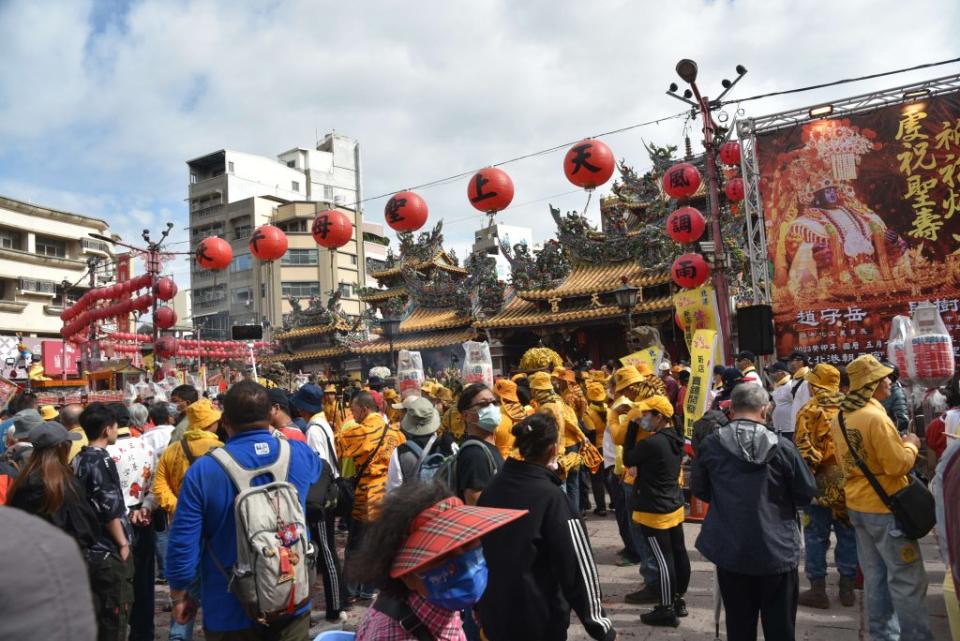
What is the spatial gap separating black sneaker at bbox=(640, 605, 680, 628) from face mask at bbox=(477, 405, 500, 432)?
190 centimetres

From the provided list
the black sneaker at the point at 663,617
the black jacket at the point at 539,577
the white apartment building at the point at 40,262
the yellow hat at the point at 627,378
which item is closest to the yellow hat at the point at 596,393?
the yellow hat at the point at 627,378

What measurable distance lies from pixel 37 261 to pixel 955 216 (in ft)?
124

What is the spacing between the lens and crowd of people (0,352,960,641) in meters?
1.79

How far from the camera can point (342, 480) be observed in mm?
4645

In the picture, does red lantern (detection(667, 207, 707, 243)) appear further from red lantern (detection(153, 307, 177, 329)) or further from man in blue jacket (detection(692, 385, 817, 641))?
red lantern (detection(153, 307, 177, 329))

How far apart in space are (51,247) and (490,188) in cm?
Result: 3465

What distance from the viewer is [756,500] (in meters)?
3.15

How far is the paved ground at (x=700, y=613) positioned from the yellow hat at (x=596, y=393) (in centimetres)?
188

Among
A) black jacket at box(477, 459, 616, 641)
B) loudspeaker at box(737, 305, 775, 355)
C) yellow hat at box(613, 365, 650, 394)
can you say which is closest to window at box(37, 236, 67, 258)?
loudspeaker at box(737, 305, 775, 355)

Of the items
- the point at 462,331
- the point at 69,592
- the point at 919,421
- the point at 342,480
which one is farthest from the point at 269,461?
the point at 462,331

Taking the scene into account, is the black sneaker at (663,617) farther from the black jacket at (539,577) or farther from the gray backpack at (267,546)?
the gray backpack at (267,546)

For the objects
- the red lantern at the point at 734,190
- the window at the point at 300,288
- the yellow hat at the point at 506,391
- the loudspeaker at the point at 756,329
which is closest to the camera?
the yellow hat at the point at 506,391

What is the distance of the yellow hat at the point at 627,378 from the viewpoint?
16.0 feet

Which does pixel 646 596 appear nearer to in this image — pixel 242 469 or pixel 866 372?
pixel 866 372
